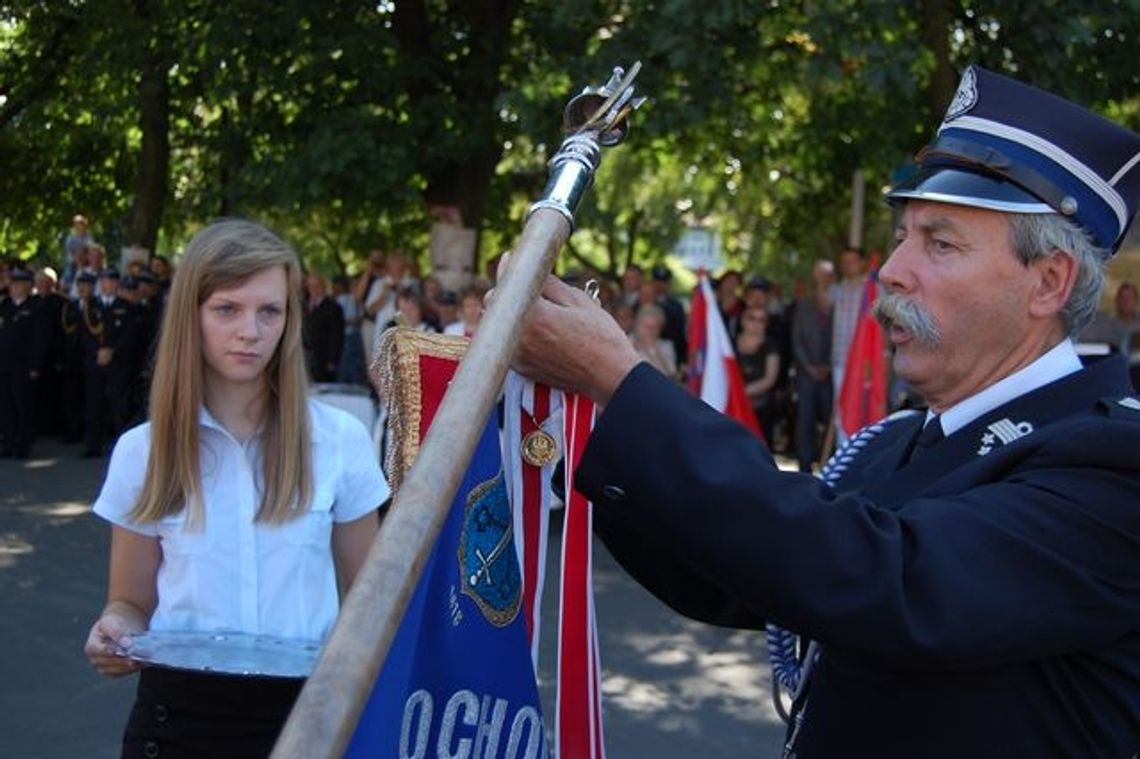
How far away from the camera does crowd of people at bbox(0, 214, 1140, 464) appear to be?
13312mm

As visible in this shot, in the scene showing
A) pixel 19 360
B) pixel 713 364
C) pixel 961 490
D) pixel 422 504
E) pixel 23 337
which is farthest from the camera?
pixel 23 337

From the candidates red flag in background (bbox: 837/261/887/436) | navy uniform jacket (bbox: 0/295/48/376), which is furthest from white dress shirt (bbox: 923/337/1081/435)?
navy uniform jacket (bbox: 0/295/48/376)

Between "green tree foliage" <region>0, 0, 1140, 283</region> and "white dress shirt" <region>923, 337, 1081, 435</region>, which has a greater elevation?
"green tree foliage" <region>0, 0, 1140, 283</region>

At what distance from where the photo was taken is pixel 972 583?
162 cm

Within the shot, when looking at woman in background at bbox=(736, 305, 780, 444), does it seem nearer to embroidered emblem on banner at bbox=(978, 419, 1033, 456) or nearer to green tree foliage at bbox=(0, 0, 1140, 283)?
green tree foliage at bbox=(0, 0, 1140, 283)

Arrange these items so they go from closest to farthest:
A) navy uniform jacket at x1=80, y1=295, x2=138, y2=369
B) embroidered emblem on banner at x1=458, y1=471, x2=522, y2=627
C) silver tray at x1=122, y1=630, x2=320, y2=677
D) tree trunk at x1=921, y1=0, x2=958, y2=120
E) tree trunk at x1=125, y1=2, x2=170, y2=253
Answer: embroidered emblem on banner at x1=458, y1=471, x2=522, y2=627 < silver tray at x1=122, y1=630, x2=320, y2=677 < tree trunk at x1=921, y1=0, x2=958, y2=120 < navy uniform jacket at x1=80, y1=295, x2=138, y2=369 < tree trunk at x1=125, y1=2, x2=170, y2=253

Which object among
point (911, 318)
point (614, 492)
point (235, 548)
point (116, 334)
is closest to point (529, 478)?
point (614, 492)

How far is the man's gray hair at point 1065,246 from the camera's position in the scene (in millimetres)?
1892

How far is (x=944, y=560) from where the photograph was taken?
1.62m

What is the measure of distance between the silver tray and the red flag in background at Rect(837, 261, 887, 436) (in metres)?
10.3

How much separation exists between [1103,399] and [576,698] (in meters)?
0.83

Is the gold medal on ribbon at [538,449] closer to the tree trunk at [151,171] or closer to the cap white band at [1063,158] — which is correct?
the cap white band at [1063,158]

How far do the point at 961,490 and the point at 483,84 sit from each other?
13707mm

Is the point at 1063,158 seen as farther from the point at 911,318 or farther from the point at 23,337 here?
the point at 23,337
